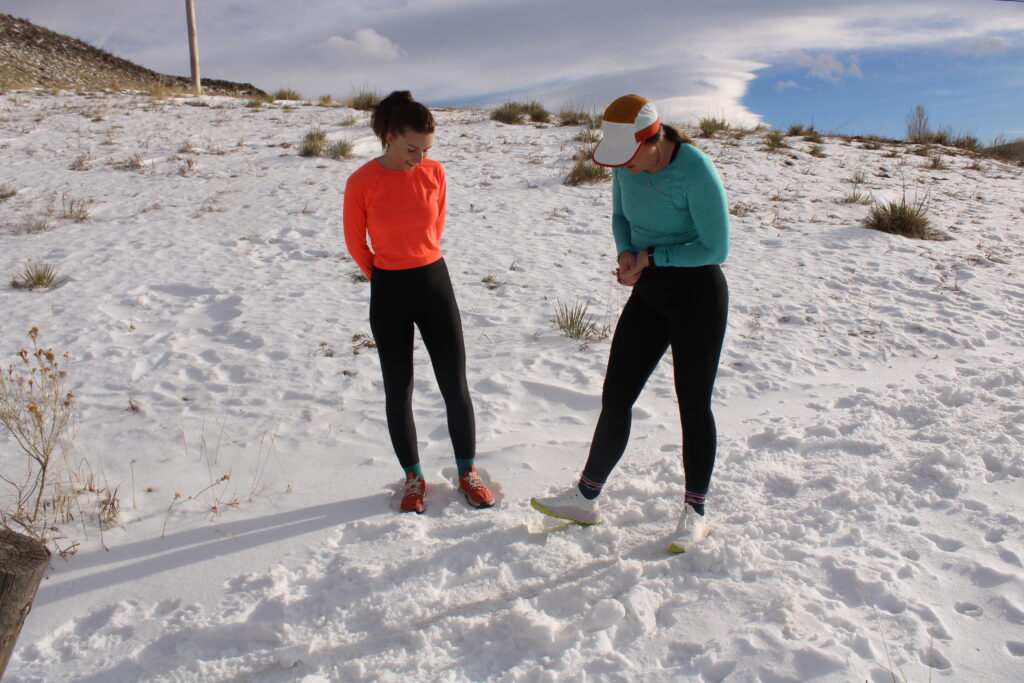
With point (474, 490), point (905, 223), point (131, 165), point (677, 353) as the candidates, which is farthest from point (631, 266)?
point (131, 165)

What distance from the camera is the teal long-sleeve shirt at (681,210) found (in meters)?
2.18

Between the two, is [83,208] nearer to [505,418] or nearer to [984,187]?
[505,418]

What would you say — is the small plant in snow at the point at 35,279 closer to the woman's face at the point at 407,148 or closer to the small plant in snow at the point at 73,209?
the small plant in snow at the point at 73,209

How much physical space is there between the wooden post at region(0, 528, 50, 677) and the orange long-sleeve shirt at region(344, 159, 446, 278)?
1.43 metres

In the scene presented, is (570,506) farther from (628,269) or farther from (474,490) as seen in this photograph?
(628,269)

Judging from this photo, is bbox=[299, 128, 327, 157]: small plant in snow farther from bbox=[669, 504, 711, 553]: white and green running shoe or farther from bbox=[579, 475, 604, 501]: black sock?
bbox=[669, 504, 711, 553]: white and green running shoe

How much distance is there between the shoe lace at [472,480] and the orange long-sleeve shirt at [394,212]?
1.05 meters

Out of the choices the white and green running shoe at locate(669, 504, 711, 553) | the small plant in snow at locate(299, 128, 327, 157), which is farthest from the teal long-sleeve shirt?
the small plant in snow at locate(299, 128, 327, 157)

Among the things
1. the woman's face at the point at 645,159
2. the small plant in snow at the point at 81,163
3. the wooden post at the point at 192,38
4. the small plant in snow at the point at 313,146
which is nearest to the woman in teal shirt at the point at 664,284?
the woman's face at the point at 645,159

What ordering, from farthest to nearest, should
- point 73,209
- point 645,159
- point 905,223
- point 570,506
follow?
1. point 905,223
2. point 73,209
3. point 570,506
4. point 645,159

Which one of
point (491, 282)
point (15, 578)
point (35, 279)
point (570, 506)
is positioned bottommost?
point (570, 506)

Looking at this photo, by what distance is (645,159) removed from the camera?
7.20 ft

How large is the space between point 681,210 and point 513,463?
173 centimetres

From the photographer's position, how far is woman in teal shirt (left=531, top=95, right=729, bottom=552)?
218 cm
